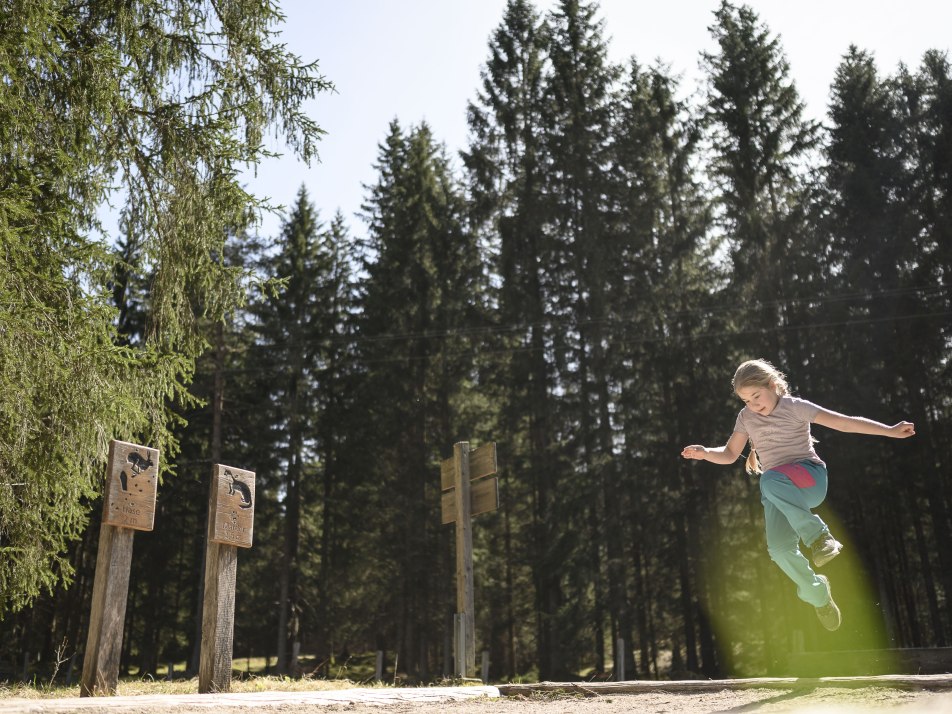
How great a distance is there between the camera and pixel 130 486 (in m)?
6.92

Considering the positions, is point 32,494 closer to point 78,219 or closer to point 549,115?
point 78,219

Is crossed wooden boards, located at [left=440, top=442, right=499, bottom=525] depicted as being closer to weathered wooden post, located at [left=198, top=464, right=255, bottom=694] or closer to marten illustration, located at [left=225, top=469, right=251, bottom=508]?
marten illustration, located at [left=225, top=469, right=251, bottom=508]

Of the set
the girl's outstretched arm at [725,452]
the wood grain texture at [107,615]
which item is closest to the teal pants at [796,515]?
the girl's outstretched arm at [725,452]

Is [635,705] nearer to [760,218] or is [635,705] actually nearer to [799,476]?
[799,476]

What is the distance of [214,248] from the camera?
359 inches

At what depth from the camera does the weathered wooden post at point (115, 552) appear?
21.3 ft

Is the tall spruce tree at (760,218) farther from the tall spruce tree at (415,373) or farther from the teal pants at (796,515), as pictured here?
the teal pants at (796,515)

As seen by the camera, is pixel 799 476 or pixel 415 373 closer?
pixel 799 476

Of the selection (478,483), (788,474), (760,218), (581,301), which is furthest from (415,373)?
(788,474)

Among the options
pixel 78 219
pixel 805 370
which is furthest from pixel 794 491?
pixel 805 370

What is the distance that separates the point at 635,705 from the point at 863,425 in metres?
2.66

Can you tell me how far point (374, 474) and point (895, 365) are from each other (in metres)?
17.8

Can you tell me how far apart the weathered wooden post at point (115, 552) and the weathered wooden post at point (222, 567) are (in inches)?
21.9

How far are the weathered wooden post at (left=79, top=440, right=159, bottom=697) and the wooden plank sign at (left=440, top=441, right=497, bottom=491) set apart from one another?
3828 mm
